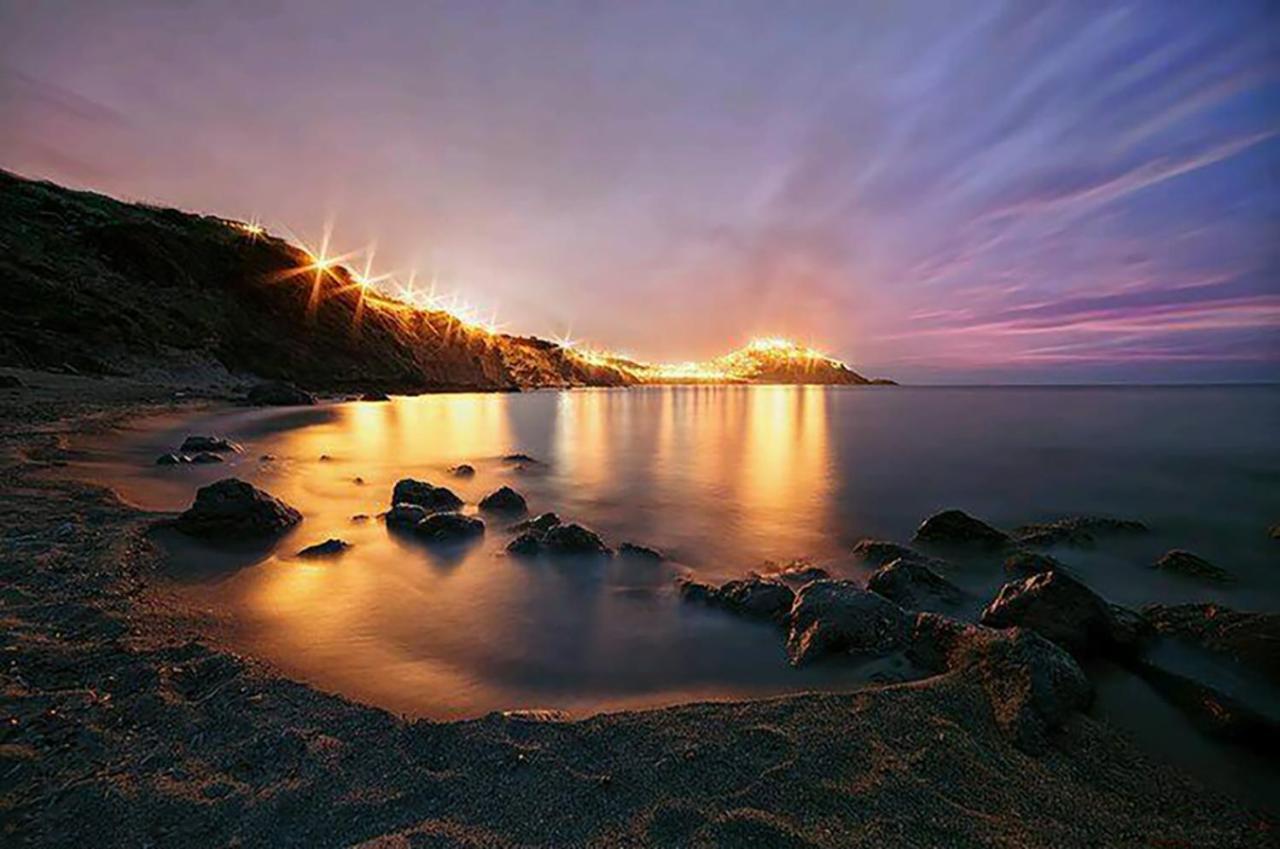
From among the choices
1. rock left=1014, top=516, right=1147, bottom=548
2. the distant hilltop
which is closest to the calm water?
rock left=1014, top=516, right=1147, bottom=548

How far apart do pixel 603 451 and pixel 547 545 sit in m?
17.6

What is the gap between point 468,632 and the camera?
6348 mm

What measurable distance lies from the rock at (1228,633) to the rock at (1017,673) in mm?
2863

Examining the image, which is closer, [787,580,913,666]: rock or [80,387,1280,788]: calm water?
[80,387,1280,788]: calm water

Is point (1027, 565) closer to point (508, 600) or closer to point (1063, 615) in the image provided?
point (1063, 615)

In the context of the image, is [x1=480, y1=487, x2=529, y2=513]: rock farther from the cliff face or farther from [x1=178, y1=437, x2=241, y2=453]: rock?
the cliff face

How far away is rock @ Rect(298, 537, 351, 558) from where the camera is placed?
27.4 ft

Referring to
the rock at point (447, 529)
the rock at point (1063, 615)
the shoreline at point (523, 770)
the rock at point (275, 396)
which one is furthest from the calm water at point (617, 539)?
the rock at point (275, 396)

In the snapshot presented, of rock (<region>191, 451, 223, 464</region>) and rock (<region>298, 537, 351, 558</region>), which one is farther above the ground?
rock (<region>191, 451, 223, 464</region>)

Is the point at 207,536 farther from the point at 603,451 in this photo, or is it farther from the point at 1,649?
the point at 603,451

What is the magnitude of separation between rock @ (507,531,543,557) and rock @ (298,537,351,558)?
109 inches

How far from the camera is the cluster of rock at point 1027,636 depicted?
4684mm

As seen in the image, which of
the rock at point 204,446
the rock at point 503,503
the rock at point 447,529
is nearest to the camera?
the rock at point 447,529

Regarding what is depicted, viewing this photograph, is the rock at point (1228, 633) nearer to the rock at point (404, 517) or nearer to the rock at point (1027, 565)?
the rock at point (1027, 565)
